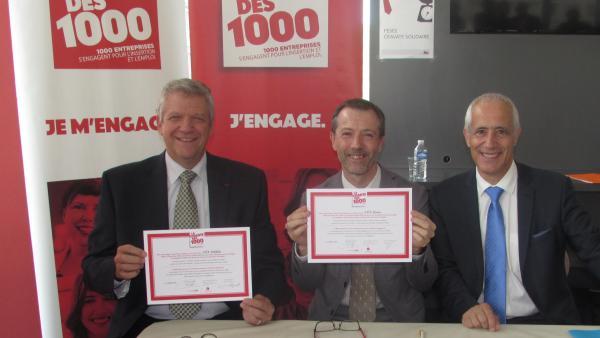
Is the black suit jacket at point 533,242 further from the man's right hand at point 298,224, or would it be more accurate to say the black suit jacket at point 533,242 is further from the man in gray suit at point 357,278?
the man's right hand at point 298,224

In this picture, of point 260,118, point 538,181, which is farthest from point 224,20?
point 538,181

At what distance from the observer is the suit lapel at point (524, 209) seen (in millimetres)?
2480

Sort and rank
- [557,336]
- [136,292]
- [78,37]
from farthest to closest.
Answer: [78,37]
[136,292]
[557,336]

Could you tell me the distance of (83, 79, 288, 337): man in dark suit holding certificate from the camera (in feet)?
8.14

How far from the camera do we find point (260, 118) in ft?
12.8

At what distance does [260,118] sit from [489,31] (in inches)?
79.6

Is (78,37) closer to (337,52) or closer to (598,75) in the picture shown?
(337,52)

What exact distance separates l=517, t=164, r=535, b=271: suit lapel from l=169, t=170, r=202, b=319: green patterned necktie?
1686 mm

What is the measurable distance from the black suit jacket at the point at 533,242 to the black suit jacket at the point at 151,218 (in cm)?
91

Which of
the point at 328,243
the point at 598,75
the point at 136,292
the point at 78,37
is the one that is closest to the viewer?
the point at 328,243

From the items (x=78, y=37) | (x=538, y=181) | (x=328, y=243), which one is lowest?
(x=328, y=243)

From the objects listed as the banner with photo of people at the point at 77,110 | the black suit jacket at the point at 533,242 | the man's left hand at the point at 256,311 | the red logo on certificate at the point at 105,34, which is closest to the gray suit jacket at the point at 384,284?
the black suit jacket at the point at 533,242

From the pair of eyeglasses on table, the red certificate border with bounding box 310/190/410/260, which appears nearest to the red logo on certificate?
the red certificate border with bounding box 310/190/410/260

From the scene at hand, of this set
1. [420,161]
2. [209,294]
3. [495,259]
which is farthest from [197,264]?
[420,161]
